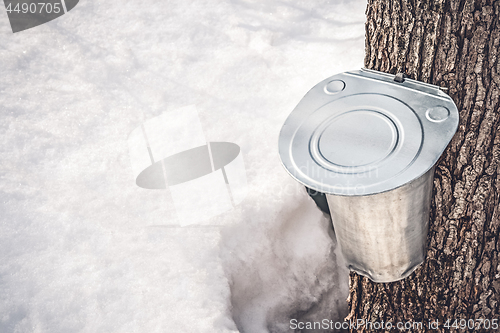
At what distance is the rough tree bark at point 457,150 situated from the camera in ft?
3.76

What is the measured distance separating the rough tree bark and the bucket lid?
0.13 m

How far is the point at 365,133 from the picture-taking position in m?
1.03

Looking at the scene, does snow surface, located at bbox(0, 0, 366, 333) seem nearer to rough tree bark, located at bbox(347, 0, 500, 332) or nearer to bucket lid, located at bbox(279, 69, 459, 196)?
rough tree bark, located at bbox(347, 0, 500, 332)

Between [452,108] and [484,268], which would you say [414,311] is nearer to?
[484,268]

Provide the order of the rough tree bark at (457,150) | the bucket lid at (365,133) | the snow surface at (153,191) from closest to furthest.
Answer: 1. the bucket lid at (365,133)
2. the rough tree bark at (457,150)
3. the snow surface at (153,191)

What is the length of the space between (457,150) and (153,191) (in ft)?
4.77

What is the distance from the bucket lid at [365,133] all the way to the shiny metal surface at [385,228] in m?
0.08

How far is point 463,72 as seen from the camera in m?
1.16

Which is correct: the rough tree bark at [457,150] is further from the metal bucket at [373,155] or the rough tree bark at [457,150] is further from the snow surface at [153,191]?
the snow surface at [153,191]

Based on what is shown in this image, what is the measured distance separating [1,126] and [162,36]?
1207mm

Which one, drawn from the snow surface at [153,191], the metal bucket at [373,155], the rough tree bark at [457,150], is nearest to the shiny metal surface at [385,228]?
the metal bucket at [373,155]

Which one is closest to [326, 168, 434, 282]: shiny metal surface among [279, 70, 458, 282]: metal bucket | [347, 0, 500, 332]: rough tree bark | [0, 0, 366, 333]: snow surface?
[279, 70, 458, 282]: metal bucket

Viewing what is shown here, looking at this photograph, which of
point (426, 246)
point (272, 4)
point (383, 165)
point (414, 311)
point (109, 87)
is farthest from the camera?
point (272, 4)

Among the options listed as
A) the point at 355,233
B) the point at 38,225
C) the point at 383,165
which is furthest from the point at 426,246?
the point at 38,225
